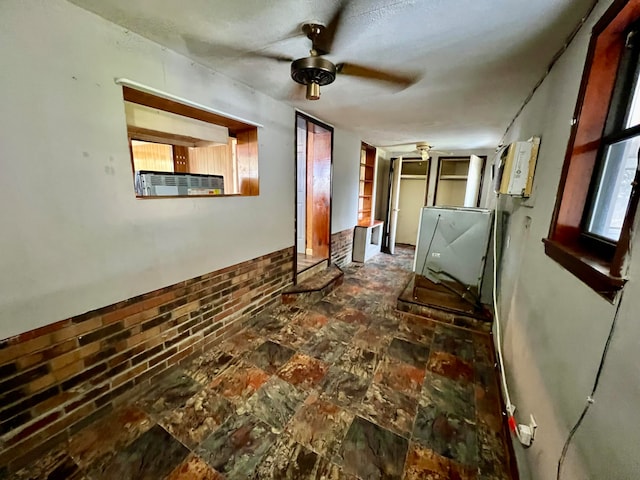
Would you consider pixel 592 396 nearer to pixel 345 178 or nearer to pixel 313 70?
pixel 313 70

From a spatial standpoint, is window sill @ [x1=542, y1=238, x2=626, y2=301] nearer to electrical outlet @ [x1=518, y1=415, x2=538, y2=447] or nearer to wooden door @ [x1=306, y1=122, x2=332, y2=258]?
electrical outlet @ [x1=518, y1=415, x2=538, y2=447]

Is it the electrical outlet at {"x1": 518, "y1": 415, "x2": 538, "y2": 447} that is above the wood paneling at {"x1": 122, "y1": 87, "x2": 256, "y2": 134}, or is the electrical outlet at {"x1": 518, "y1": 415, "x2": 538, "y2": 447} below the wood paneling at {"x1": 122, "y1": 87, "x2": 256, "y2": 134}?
below

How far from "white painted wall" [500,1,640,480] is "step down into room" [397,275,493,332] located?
650 mm

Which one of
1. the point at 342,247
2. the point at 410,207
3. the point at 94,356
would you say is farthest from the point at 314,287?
the point at 410,207

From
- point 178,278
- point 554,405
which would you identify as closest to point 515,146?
point 554,405

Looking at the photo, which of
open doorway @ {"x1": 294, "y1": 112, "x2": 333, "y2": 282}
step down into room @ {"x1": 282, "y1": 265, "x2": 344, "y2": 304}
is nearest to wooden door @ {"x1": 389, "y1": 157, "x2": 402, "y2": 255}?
open doorway @ {"x1": 294, "y1": 112, "x2": 333, "y2": 282}

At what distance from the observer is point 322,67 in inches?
59.1

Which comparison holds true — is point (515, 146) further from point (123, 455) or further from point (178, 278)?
point (123, 455)

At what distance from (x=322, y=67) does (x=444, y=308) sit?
2.55 metres

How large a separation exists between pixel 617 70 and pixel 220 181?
235 cm

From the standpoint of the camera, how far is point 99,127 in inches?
54.2

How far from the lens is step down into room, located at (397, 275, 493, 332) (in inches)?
103

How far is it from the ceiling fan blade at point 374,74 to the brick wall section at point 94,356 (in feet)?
6.06

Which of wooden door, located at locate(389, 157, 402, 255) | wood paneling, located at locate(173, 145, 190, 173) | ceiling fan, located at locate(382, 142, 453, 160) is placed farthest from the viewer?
wooden door, located at locate(389, 157, 402, 255)
